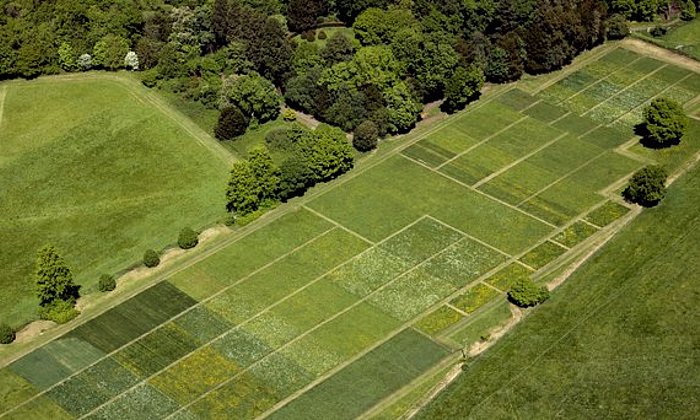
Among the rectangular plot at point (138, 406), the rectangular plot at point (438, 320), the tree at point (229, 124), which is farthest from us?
the tree at point (229, 124)

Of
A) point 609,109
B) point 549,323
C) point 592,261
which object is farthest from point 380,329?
point 609,109

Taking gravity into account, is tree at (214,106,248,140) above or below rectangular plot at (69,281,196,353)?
above

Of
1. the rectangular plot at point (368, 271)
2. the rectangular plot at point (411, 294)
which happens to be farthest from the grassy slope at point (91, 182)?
the rectangular plot at point (411, 294)

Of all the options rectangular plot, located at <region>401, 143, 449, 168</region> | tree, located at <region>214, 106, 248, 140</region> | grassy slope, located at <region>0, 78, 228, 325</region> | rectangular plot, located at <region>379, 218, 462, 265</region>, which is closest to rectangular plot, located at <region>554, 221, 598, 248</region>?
rectangular plot, located at <region>379, 218, 462, 265</region>

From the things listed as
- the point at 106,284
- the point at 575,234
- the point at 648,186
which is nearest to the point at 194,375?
the point at 106,284

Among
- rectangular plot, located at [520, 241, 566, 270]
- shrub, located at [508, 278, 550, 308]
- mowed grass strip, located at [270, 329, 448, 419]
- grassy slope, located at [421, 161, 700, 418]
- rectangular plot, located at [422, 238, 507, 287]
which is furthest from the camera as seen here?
rectangular plot, located at [520, 241, 566, 270]

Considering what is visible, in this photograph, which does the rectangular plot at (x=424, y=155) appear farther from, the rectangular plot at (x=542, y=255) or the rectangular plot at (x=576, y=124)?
the rectangular plot at (x=542, y=255)

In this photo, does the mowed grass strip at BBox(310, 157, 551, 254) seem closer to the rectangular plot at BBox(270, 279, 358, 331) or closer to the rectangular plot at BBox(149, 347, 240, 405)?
the rectangular plot at BBox(270, 279, 358, 331)
